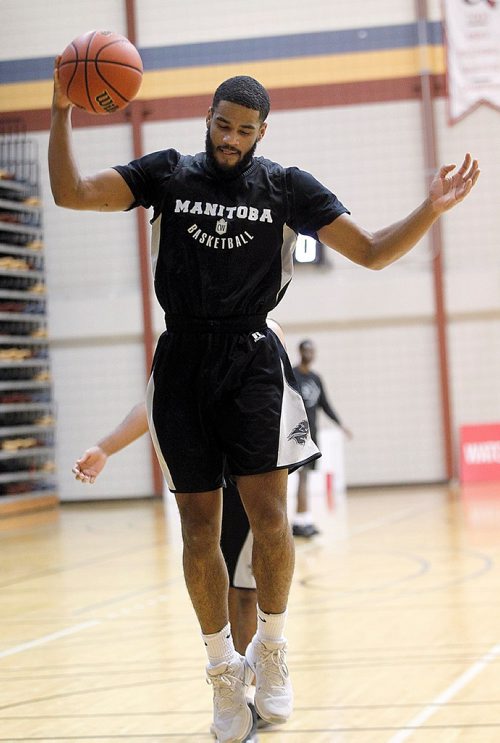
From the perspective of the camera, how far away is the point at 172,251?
4031mm

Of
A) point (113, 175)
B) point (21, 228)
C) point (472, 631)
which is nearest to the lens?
point (113, 175)

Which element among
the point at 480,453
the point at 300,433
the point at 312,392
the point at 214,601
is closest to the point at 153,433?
the point at 300,433

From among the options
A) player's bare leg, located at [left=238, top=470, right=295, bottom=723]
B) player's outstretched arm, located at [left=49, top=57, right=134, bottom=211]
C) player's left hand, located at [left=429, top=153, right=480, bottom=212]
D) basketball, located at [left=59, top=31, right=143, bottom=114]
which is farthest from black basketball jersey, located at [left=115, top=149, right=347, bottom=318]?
player's bare leg, located at [left=238, top=470, right=295, bottom=723]

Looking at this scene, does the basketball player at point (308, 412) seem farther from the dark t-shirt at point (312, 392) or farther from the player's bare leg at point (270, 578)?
the player's bare leg at point (270, 578)

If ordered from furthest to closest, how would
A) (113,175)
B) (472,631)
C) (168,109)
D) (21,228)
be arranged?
(168,109)
(21,228)
(472,631)
(113,175)

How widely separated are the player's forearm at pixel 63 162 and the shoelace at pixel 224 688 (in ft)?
5.76

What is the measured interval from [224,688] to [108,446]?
3.71ft

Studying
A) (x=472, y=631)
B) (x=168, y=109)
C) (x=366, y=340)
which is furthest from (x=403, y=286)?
(x=472, y=631)

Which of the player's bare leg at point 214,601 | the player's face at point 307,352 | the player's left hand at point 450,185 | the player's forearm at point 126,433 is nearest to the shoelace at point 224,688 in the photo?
the player's bare leg at point 214,601

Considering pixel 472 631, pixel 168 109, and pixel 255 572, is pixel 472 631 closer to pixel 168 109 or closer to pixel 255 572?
pixel 255 572

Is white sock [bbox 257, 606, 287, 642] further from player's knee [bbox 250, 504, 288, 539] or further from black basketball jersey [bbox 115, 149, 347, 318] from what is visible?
black basketball jersey [bbox 115, 149, 347, 318]

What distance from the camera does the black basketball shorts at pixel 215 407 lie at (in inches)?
161

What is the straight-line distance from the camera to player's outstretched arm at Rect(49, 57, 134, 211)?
3729 mm

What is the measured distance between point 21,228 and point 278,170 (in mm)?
12600
